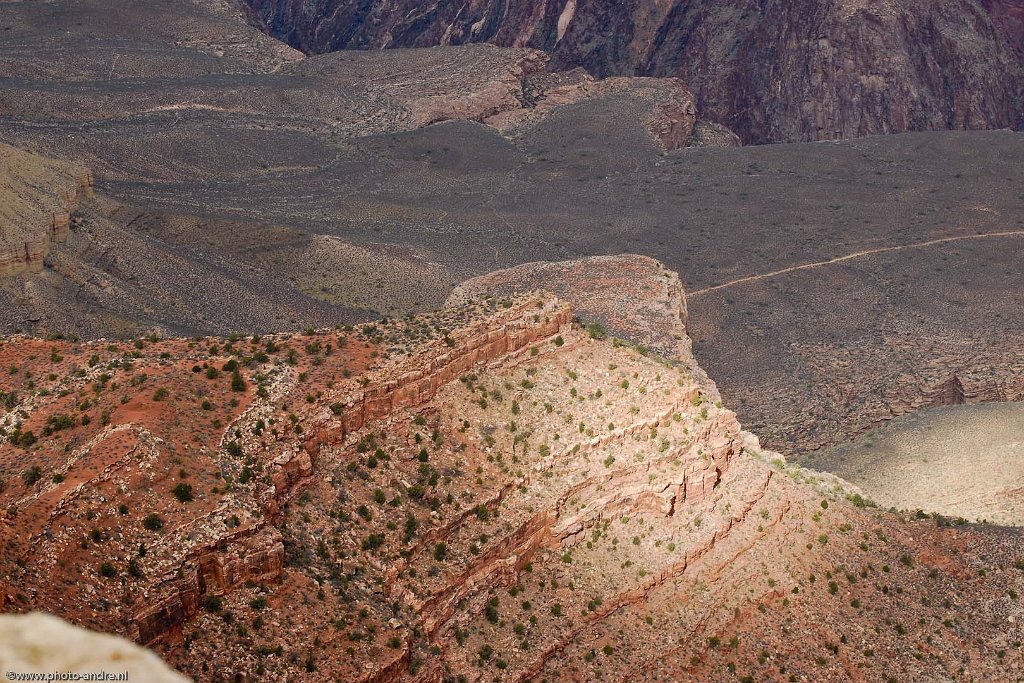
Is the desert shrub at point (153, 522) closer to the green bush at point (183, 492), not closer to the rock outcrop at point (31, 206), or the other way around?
the green bush at point (183, 492)

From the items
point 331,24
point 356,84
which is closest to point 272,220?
point 356,84

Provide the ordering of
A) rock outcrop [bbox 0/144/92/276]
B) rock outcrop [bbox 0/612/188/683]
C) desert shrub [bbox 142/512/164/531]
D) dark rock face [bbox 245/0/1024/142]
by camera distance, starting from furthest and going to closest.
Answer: dark rock face [bbox 245/0/1024/142]
rock outcrop [bbox 0/144/92/276]
desert shrub [bbox 142/512/164/531]
rock outcrop [bbox 0/612/188/683]

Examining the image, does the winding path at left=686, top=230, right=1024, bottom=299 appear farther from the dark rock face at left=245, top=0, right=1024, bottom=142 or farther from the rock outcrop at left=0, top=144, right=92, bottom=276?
the dark rock face at left=245, top=0, right=1024, bottom=142

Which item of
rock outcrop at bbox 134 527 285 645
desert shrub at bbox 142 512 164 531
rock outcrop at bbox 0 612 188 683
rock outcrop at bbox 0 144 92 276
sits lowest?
rock outcrop at bbox 0 144 92 276

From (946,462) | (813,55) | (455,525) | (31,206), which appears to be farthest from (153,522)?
(813,55)

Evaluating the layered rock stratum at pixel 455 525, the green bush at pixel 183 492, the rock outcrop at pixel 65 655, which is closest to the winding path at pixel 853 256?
the layered rock stratum at pixel 455 525

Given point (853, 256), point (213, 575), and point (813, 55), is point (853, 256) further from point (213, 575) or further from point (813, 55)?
point (213, 575)

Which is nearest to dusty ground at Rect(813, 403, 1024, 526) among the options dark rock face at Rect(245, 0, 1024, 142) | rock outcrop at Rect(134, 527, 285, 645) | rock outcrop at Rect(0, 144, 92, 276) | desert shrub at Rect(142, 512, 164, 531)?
rock outcrop at Rect(134, 527, 285, 645)
